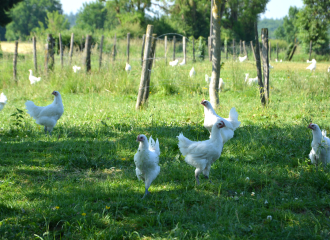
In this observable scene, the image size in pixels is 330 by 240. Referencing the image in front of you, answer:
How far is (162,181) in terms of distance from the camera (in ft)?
13.6

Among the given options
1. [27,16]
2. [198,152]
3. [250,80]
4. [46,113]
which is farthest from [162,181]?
A: [27,16]

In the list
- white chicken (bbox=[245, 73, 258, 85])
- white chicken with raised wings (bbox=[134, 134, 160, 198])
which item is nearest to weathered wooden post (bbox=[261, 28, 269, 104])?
white chicken (bbox=[245, 73, 258, 85])

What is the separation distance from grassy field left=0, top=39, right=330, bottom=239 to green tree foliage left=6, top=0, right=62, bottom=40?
80654 mm

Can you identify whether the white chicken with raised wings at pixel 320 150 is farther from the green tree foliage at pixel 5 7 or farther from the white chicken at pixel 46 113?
the green tree foliage at pixel 5 7

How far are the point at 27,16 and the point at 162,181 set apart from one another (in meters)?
90.6

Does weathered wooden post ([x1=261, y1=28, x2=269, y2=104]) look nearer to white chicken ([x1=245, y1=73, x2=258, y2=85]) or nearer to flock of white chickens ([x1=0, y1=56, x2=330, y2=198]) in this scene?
white chicken ([x1=245, y1=73, x2=258, y2=85])

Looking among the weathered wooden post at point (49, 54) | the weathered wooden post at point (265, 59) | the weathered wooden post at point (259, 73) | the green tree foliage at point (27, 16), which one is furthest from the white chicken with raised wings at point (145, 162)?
the green tree foliage at point (27, 16)

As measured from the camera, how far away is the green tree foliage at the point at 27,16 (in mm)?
78500

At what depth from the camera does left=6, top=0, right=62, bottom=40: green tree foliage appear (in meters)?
78.5

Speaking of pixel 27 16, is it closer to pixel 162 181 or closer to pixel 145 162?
pixel 162 181

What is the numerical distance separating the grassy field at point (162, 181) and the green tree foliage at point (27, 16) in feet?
265

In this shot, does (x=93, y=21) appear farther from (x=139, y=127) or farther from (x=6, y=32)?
(x=139, y=127)

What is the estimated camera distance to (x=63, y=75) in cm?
1212

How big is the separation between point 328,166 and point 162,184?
239cm
